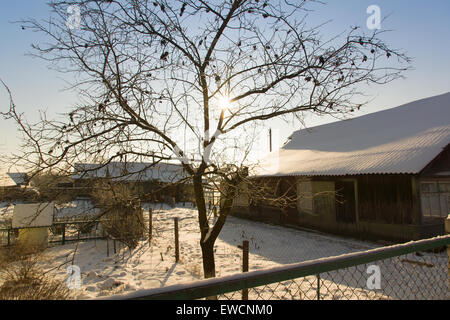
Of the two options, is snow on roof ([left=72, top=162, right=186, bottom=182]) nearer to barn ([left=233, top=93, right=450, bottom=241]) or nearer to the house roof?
barn ([left=233, top=93, right=450, bottom=241])

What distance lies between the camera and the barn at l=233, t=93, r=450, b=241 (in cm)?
941

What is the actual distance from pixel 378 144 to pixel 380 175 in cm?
240

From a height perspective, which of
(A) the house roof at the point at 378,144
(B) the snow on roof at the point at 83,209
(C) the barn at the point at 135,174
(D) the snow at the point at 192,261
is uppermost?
(A) the house roof at the point at 378,144

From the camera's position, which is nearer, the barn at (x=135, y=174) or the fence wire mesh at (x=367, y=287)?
the barn at (x=135, y=174)

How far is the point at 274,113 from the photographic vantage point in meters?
3.80

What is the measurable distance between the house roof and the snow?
272cm

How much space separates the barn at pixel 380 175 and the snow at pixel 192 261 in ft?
3.35

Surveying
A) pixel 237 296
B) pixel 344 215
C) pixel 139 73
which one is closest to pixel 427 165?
pixel 344 215

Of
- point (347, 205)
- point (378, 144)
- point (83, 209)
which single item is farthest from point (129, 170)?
point (378, 144)

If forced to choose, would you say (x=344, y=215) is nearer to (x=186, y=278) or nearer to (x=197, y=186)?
(x=186, y=278)

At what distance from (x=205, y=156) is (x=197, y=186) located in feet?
1.51

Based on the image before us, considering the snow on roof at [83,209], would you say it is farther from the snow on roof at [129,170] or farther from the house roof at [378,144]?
the house roof at [378,144]

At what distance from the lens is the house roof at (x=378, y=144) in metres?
9.55

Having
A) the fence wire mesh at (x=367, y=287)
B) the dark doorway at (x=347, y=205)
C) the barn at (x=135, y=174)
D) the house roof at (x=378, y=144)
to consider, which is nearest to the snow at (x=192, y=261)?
the fence wire mesh at (x=367, y=287)
